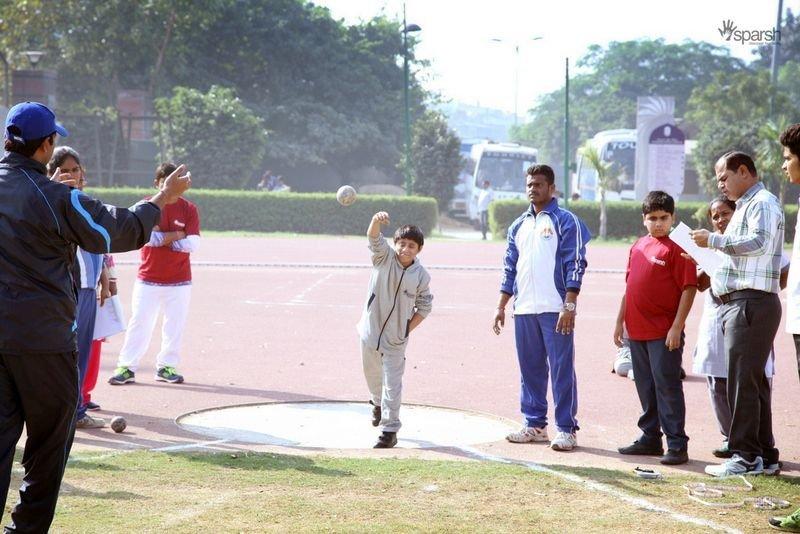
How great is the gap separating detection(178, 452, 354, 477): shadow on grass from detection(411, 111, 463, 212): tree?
134 feet

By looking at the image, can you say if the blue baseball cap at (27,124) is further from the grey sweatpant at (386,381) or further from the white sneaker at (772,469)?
the white sneaker at (772,469)

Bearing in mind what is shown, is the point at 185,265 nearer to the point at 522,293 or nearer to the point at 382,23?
the point at 522,293

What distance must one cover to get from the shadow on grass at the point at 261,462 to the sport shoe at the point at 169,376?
312 centimetres

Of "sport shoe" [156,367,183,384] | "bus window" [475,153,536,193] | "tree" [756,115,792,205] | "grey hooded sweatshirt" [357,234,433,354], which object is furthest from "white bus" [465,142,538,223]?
"grey hooded sweatshirt" [357,234,433,354]

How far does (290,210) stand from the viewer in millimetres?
36094

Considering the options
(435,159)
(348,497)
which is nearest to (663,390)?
(348,497)

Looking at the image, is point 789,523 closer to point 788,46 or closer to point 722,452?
point 722,452

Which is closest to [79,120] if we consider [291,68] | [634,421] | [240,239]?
[291,68]

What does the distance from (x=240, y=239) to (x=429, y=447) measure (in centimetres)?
2401

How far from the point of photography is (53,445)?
15.9 ft

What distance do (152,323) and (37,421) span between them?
5574 mm

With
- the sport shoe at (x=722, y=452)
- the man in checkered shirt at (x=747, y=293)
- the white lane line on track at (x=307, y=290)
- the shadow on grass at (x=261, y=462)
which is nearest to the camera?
the man in checkered shirt at (x=747, y=293)

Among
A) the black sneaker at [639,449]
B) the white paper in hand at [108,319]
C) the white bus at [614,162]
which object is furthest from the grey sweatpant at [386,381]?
the white bus at [614,162]

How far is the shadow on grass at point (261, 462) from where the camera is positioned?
6.76 metres
